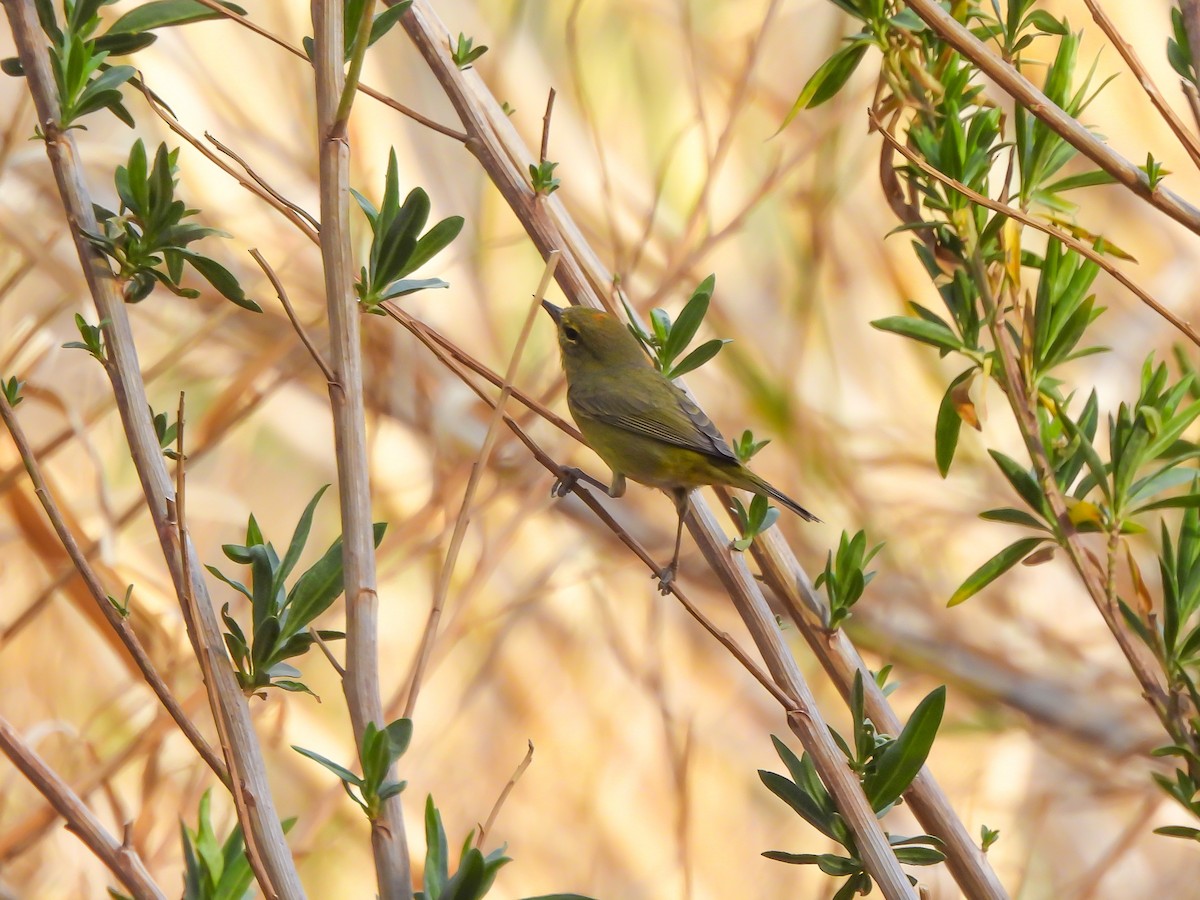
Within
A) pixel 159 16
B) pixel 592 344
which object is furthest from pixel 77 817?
pixel 592 344

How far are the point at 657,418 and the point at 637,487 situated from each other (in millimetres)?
1148

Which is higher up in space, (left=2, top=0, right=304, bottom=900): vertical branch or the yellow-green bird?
the yellow-green bird

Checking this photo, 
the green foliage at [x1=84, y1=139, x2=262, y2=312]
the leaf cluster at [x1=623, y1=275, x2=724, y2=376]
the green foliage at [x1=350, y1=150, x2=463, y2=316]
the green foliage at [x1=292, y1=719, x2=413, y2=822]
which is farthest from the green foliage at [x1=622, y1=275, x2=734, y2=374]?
the green foliage at [x1=292, y1=719, x2=413, y2=822]

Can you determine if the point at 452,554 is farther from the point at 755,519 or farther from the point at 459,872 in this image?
the point at 755,519

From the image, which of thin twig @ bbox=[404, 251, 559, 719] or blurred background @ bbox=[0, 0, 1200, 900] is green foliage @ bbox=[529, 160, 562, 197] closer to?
thin twig @ bbox=[404, 251, 559, 719]

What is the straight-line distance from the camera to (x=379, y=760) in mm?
679

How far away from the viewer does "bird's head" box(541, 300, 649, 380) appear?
2033 millimetres

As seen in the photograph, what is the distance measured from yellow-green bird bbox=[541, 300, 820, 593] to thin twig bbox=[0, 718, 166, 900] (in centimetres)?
86

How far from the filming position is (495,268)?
10.1 feet

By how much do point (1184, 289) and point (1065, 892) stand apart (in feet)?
5.42

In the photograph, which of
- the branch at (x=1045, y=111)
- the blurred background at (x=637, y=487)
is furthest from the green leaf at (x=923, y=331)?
the blurred background at (x=637, y=487)

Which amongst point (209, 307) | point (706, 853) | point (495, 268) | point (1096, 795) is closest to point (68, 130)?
point (209, 307)

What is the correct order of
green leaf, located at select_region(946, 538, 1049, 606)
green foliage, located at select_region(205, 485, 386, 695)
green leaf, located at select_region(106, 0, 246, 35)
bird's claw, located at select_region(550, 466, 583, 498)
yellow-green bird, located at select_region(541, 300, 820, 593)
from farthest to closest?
yellow-green bird, located at select_region(541, 300, 820, 593) → bird's claw, located at select_region(550, 466, 583, 498) → green leaf, located at select_region(946, 538, 1049, 606) → green leaf, located at select_region(106, 0, 246, 35) → green foliage, located at select_region(205, 485, 386, 695)

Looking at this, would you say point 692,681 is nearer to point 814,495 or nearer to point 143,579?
point 814,495
